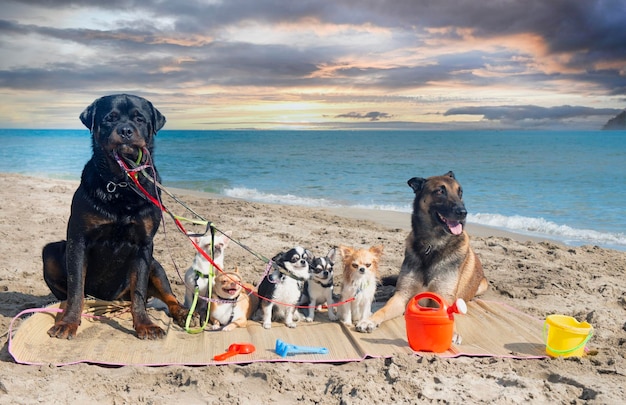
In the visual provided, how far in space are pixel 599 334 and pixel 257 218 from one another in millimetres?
6749

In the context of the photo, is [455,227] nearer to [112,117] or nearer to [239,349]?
[239,349]

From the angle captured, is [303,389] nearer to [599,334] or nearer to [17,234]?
[599,334]

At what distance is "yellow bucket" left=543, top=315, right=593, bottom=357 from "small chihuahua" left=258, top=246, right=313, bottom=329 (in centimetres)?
214

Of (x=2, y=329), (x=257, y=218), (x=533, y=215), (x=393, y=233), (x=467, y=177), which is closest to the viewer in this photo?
(x=2, y=329)

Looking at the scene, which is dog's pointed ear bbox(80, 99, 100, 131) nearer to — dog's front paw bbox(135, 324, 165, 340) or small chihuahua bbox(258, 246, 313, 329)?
dog's front paw bbox(135, 324, 165, 340)

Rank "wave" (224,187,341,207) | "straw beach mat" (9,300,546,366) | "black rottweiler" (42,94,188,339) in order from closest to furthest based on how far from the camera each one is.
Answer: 1. "straw beach mat" (9,300,546,366)
2. "black rottweiler" (42,94,188,339)
3. "wave" (224,187,341,207)

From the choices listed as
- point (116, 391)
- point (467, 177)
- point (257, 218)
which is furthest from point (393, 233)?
point (467, 177)

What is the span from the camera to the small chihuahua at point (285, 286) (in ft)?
15.8

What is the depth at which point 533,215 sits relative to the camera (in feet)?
43.7

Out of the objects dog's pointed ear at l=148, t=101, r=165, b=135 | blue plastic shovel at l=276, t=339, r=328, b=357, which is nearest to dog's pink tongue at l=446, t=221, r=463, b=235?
blue plastic shovel at l=276, t=339, r=328, b=357

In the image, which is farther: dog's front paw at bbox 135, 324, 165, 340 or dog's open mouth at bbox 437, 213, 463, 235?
dog's open mouth at bbox 437, 213, 463, 235

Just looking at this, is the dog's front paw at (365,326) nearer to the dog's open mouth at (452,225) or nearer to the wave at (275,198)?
the dog's open mouth at (452,225)

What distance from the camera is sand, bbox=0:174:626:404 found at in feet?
11.8

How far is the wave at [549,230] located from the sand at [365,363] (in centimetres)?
138
